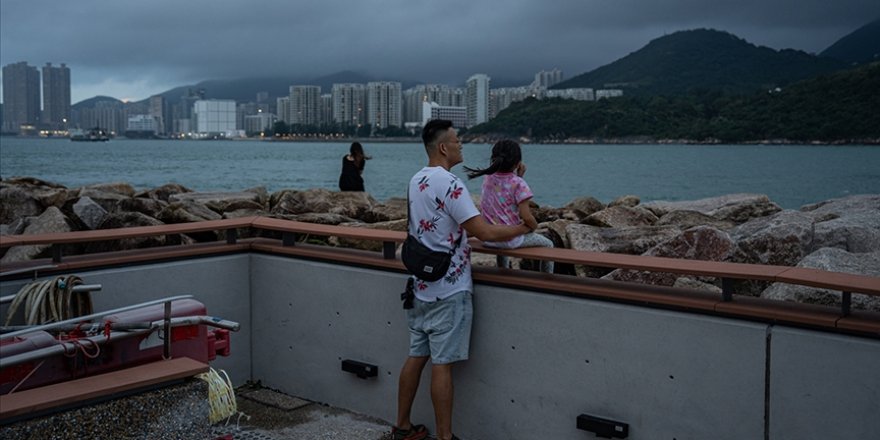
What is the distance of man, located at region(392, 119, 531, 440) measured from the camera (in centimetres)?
476

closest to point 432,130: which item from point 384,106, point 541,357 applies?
point 541,357

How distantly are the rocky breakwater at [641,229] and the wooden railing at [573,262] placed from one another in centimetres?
94

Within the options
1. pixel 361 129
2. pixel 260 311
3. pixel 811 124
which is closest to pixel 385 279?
pixel 260 311

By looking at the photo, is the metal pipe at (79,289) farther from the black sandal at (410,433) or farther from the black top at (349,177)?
the black top at (349,177)

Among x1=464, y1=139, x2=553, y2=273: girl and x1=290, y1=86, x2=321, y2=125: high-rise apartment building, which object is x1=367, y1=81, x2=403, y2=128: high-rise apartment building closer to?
x1=290, y1=86, x2=321, y2=125: high-rise apartment building

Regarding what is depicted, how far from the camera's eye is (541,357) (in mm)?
4848

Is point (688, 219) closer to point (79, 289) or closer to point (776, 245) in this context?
point (776, 245)

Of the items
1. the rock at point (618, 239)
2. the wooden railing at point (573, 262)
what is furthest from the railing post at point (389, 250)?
the rock at point (618, 239)

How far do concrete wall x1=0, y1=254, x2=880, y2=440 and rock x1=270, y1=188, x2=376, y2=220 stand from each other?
723 cm

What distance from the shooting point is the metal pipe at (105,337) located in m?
4.05

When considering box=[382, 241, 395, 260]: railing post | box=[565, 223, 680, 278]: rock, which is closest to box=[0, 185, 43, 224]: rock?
box=[565, 223, 680, 278]: rock

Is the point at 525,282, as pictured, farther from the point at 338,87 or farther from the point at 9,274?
the point at 338,87

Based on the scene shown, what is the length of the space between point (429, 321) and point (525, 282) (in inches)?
21.7

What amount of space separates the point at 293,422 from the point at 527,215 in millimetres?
1979
